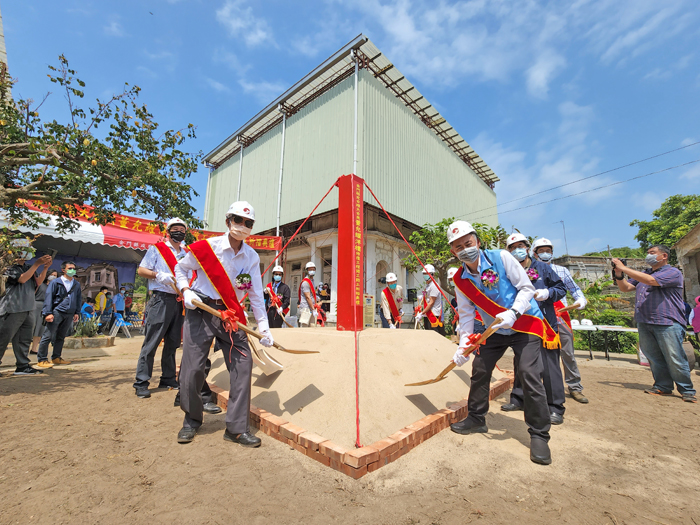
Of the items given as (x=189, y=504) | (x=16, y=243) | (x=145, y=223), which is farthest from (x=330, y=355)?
(x=145, y=223)

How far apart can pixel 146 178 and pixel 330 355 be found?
3.39 meters

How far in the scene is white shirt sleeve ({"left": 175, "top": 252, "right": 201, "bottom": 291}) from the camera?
280 cm

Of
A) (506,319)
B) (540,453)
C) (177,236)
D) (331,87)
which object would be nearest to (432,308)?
(506,319)

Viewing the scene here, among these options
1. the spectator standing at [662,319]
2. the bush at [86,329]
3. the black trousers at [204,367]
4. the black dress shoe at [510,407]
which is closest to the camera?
the black trousers at [204,367]

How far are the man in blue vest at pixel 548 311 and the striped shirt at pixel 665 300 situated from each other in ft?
6.22

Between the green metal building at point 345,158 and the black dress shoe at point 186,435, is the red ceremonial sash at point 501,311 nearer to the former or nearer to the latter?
the black dress shoe at point 186,435

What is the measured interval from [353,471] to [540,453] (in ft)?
4.47

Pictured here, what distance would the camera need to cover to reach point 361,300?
464cm

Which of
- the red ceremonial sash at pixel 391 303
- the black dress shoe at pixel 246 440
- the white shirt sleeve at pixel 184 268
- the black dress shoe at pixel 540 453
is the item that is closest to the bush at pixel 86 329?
the red ceremonial sash at pixel 391 303

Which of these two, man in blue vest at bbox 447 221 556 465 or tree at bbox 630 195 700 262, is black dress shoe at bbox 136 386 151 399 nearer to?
man in blue vest at bbox 447 221 556 465

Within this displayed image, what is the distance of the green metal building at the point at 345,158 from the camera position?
1290 cm

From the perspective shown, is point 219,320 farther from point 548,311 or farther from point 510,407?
point 548,311

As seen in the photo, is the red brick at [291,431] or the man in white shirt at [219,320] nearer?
the red brick at [291,431]

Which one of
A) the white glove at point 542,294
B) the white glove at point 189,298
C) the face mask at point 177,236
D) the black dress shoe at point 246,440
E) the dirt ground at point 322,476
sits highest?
the face mask at point 177,236
